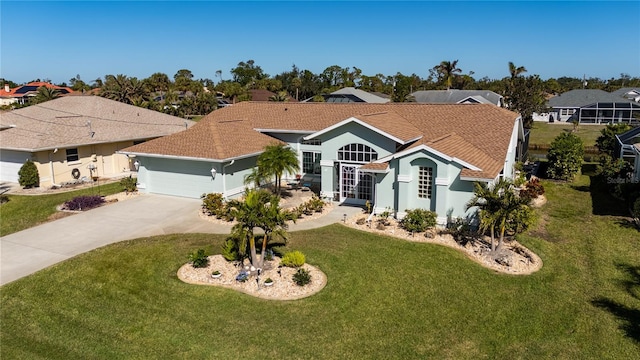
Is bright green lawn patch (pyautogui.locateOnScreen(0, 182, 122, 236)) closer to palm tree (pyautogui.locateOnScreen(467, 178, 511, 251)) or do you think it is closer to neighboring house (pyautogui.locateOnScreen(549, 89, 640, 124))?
palm tree (pyautogui.locateOnScreen(467, 178, 511, 251))

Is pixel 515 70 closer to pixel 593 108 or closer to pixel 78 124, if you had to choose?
pixel 593 108

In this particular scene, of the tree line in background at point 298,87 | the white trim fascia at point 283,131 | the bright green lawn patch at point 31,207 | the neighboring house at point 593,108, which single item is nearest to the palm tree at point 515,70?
the tree line in background at point 298,87

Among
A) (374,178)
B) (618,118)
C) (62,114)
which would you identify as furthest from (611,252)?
(618,118)

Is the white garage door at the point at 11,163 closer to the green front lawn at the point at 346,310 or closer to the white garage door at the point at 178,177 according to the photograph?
the white garage door at the point at 178,177

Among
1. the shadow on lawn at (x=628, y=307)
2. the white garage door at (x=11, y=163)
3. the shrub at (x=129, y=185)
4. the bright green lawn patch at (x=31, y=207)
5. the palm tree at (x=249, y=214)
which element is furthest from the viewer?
the white garage door at (x=11, y=163)

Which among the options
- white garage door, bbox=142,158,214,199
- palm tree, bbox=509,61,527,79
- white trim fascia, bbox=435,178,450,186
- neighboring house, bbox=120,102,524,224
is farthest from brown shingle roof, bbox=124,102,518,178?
palm tree, bbox=509,61,527,79

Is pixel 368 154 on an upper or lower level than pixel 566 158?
upper

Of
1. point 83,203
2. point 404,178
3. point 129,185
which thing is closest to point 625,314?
point 404,178
